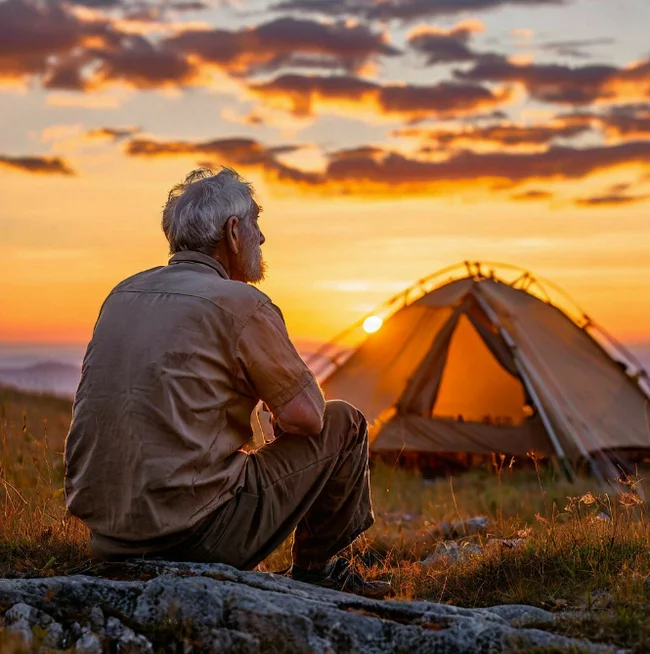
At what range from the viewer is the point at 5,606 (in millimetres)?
3215

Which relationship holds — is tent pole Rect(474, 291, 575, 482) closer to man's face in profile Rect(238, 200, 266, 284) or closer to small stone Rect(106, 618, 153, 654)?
man's face in profile Rect(238, 200, 266, 284)

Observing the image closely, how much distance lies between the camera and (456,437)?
10.2 m

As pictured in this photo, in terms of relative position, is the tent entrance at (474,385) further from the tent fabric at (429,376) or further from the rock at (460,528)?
the rock at (460,528)

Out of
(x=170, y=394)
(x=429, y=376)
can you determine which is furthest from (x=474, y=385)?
(x=170, y=394)

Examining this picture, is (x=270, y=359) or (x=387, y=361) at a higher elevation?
(x=270, y=359)

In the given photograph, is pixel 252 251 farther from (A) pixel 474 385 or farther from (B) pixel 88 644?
(A) pixel 474 385

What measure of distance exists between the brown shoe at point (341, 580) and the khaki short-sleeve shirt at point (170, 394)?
0.63 meters

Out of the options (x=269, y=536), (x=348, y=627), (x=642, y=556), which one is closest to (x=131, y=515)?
(x=269, y=536)

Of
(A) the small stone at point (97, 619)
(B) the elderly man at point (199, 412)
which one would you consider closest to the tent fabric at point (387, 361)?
(B) the elderly man at point (199, 412)

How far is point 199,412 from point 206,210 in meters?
0.84

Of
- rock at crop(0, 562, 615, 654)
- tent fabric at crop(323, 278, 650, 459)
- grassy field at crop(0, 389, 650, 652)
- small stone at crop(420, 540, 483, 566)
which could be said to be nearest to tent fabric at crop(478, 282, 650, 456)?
tent fabric at crop(323, 278, 650, 459)

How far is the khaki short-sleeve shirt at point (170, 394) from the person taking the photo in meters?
3.71

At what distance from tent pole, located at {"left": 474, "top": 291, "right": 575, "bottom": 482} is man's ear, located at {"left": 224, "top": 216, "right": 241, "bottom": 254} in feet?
20.2

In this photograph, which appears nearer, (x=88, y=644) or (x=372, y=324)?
(x=88, y=644)
